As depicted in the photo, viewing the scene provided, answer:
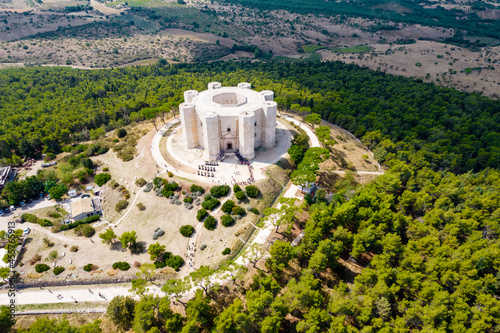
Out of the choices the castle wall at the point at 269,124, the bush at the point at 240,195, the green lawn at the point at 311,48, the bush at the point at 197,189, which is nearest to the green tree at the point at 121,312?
the bush at the point at 197,189

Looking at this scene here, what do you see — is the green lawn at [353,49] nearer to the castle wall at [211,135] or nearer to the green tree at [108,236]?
the castle wall at [211,135]

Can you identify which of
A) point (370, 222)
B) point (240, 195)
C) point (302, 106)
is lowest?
point (240, 195)

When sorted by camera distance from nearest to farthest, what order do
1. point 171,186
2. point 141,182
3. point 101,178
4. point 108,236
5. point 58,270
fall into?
point 58,270, point 108,236, point 171,186, point 141,182, point 101,178

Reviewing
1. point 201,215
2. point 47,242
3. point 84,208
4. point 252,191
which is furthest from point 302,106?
point 47,242

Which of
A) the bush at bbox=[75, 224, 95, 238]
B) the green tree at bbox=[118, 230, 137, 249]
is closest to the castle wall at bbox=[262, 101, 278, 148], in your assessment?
the green tree at bbox=[118, 230, 137, 249]

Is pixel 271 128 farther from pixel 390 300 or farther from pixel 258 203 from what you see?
pixel 390 300

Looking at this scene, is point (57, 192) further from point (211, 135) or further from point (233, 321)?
point (233, 321)
